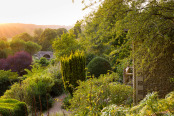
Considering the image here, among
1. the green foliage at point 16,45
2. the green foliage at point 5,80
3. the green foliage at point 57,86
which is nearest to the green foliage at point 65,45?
the green foliage at point 57,86

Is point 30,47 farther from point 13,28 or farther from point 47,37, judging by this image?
point 13,28

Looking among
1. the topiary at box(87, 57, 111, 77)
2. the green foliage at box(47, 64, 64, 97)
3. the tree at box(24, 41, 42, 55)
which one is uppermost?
the tree at box(24, 41, 42, 55)

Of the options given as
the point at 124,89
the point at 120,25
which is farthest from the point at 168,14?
the point at 124,89

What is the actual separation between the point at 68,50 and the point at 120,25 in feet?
29.7

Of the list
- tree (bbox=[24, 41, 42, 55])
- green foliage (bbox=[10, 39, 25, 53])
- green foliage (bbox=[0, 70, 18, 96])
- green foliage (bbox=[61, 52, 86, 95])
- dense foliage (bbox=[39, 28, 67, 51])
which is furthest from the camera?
dense foliage (bbox=[39, 28, 67, 51])

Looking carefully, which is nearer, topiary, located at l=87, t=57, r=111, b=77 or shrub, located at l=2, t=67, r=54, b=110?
shrub, located at l=2, t=67, r=54, b=110

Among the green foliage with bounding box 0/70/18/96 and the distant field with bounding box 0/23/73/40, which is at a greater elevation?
the distant field with bounding box 0/23/73/40

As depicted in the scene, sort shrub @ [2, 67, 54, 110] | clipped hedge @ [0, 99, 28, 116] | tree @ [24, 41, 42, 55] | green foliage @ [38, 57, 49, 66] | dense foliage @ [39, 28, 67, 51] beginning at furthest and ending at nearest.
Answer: dense foliage @ [39, 28, 67, 51] < tree @ [24, 41, 42, 55] < green foliage @ [38, 57, 49, 66] < shrub @ [2, 67, 54, 110] < clipped hedge @ [0, 99, 28, 116]

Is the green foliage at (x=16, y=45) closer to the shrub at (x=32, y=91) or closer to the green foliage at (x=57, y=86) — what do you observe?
the green foliage at (x=57, y=86)

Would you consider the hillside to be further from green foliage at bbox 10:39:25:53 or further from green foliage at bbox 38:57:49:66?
green foliage at bbox 38:57:49:66

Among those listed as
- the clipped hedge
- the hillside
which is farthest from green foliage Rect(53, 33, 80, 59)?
the hillside

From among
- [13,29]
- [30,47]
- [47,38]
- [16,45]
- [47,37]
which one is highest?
[13,29]

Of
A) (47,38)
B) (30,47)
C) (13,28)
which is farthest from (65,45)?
(13,28)

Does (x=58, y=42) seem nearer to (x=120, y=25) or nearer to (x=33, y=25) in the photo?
(x=120, y=25)
